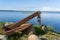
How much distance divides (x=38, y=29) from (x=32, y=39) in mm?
1365

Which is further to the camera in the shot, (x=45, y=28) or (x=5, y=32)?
(x=45, y=28)

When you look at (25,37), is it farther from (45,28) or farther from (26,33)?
(45,28)

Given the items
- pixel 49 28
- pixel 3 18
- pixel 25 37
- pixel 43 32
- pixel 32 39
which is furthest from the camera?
pixel 3 18

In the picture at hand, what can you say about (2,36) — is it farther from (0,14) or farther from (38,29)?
(0,14)

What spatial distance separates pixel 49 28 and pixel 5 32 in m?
2.42

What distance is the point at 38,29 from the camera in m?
10.0

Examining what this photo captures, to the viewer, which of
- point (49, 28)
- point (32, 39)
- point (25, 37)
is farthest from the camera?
point (49, 28)

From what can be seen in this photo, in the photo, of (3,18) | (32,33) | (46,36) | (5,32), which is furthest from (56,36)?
(3,18)

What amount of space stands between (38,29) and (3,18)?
7.22 feet

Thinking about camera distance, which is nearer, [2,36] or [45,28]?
[2,36]

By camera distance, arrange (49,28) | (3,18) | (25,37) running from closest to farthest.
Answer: (25,37) → (49,28) → (3,18)

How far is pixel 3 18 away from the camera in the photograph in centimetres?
1170

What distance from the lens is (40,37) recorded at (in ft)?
31.0

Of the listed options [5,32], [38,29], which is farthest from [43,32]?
[5,32]
